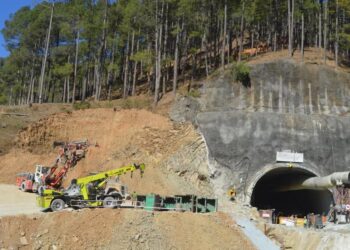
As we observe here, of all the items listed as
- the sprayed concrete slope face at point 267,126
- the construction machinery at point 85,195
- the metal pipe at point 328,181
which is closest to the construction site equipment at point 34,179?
the construction machinery at point 85,195

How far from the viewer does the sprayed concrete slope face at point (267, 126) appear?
3891cm

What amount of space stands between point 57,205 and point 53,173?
591 centimetres

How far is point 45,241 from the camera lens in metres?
23.9

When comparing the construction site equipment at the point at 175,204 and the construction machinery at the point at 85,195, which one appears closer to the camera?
the construction machinery at the point at 85,195

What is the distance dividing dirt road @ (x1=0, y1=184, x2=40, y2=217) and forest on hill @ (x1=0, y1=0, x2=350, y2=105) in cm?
1487

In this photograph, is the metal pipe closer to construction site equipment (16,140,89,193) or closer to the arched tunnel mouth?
the arched tunnel mouth

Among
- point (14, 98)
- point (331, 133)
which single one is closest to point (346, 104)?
point (331, 133)

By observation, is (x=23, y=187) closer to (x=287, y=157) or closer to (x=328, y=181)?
(x=287, y=157)

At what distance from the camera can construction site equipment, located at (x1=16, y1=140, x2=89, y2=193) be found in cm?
3391

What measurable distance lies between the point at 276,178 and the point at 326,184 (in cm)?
1222

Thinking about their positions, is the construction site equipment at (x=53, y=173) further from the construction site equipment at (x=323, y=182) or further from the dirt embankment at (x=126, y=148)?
the construction site equipment at (x=323, y=182)

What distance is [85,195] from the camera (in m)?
29.4

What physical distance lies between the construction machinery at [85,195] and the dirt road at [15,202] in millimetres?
1379

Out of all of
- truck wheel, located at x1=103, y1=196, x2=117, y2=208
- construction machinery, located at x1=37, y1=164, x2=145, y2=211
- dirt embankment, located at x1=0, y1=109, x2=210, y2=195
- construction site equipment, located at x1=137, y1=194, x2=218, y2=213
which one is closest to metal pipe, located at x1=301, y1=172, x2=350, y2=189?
construction site equipment, located at x1=137, y1=194, x2=218, y2=213
